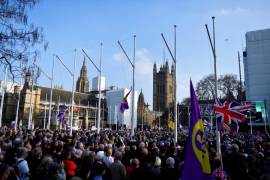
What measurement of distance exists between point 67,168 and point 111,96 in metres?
88.5

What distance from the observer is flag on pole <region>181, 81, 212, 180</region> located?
4.81m

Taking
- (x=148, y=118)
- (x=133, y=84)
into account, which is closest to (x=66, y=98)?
(x=148, y=118)

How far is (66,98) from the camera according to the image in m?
93.0

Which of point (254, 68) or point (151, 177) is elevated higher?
point (254, 68)

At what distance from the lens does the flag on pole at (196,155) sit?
189 inches

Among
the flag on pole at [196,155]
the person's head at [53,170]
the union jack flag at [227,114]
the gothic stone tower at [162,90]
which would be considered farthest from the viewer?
the gothic stone tower at [162,90]

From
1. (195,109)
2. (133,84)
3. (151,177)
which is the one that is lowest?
(151,177)

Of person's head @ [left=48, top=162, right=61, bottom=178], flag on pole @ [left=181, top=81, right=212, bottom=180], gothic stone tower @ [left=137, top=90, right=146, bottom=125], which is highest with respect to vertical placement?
gothic stone tower @ [left=137, top=90, right=146, bottom=125]

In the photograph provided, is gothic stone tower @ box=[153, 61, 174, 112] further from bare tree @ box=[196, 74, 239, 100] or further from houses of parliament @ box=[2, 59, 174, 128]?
bare tree @ box=[196, 74, 239, 100]

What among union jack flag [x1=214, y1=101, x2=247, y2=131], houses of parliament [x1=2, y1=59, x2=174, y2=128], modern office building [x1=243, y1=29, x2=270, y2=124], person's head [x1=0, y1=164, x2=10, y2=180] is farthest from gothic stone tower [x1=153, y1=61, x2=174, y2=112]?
person's head [x1=0, y1=164, x2=10, y2=180]

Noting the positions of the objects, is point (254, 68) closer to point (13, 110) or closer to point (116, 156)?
point (116, 156)

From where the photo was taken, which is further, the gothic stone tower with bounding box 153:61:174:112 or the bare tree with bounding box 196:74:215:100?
the gothic stone tower with bounding box 153:61:174:112

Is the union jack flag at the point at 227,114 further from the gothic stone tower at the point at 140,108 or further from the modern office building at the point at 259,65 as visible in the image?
the gothic stone tower at the point at 140,108

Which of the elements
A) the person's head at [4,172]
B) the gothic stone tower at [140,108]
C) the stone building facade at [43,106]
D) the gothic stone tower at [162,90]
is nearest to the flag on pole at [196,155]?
the person's head at [4,172]
